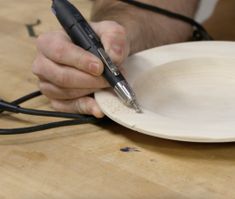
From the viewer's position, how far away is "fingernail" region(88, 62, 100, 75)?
55cm

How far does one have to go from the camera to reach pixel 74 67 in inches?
23.1

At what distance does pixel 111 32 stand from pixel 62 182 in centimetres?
22

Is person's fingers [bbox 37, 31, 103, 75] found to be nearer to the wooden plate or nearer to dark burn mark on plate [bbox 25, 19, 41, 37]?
the wooden plate

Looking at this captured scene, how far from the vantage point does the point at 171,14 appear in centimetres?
92

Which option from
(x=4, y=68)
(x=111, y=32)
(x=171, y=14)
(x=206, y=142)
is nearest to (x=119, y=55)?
(x=111, y=32)

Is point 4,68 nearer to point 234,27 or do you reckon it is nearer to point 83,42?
point 83,42

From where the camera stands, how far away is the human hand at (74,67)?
1.86 ft

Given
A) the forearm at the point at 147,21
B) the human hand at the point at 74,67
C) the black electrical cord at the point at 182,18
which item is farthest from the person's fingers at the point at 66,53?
the black electrical cord at the point at 182,18

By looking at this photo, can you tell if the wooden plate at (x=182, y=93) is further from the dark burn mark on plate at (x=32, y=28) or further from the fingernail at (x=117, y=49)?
the dark burn mark on plate at (x=32, y=28)

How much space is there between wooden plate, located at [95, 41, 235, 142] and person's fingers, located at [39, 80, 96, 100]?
0.03 m

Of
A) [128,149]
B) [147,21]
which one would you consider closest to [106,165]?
[128,149]

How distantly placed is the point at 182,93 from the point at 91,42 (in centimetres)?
14

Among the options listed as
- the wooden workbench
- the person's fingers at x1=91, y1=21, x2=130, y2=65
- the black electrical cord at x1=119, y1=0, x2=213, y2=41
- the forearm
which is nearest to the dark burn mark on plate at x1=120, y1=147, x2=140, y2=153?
the wooden workbench

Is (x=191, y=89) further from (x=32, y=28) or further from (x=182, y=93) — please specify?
(x=32, y=28)
